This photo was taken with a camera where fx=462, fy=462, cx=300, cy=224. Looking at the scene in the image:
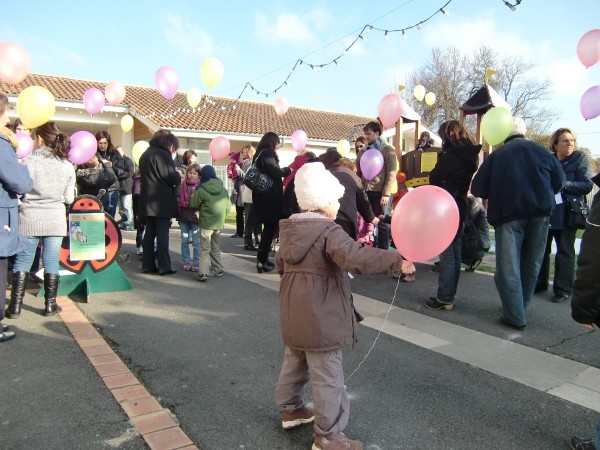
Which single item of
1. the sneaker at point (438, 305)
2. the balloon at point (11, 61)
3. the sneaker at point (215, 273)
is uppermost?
the balloon at point (11, 61)

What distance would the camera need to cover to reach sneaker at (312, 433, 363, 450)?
233 cm

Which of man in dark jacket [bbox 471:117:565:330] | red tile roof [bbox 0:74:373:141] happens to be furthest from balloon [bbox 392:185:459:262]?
red tile roof [bbox 0:74:373:141]

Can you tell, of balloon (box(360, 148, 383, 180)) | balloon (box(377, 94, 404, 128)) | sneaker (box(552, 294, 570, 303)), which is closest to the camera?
sneaker (box(552, 294, 570, 303))

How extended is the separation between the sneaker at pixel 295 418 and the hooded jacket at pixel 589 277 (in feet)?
4.97

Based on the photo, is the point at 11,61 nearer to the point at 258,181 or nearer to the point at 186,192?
the point at 186,192

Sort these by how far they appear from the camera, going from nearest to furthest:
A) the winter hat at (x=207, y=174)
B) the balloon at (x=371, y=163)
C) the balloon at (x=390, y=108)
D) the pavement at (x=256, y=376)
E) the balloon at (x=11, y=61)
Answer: the pavement at (x=256, y=376) → the balloon at (x=11, y=61) → the balloon at (x=371, y=163) → the winter hat at (x=207, y=174) → the balloon at (x=390, y=108)

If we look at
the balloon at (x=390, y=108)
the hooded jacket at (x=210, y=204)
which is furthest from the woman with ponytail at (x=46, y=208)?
the balloon at (x=390, y=108)

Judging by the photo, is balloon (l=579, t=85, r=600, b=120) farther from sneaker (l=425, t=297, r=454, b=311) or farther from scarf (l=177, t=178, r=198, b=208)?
scarf (l=177, t=178, r=198, b=208)

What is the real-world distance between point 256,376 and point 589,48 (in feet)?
22.5

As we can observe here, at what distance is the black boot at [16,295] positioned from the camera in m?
4.45

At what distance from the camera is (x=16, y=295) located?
4.48 meters

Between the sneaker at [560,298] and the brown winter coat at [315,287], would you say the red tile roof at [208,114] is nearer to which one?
the sneaker at [560,298]

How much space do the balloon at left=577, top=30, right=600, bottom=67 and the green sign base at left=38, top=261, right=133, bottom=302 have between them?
23.9 ft

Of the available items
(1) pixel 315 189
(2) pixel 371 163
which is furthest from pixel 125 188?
(1) pixel 315 189
